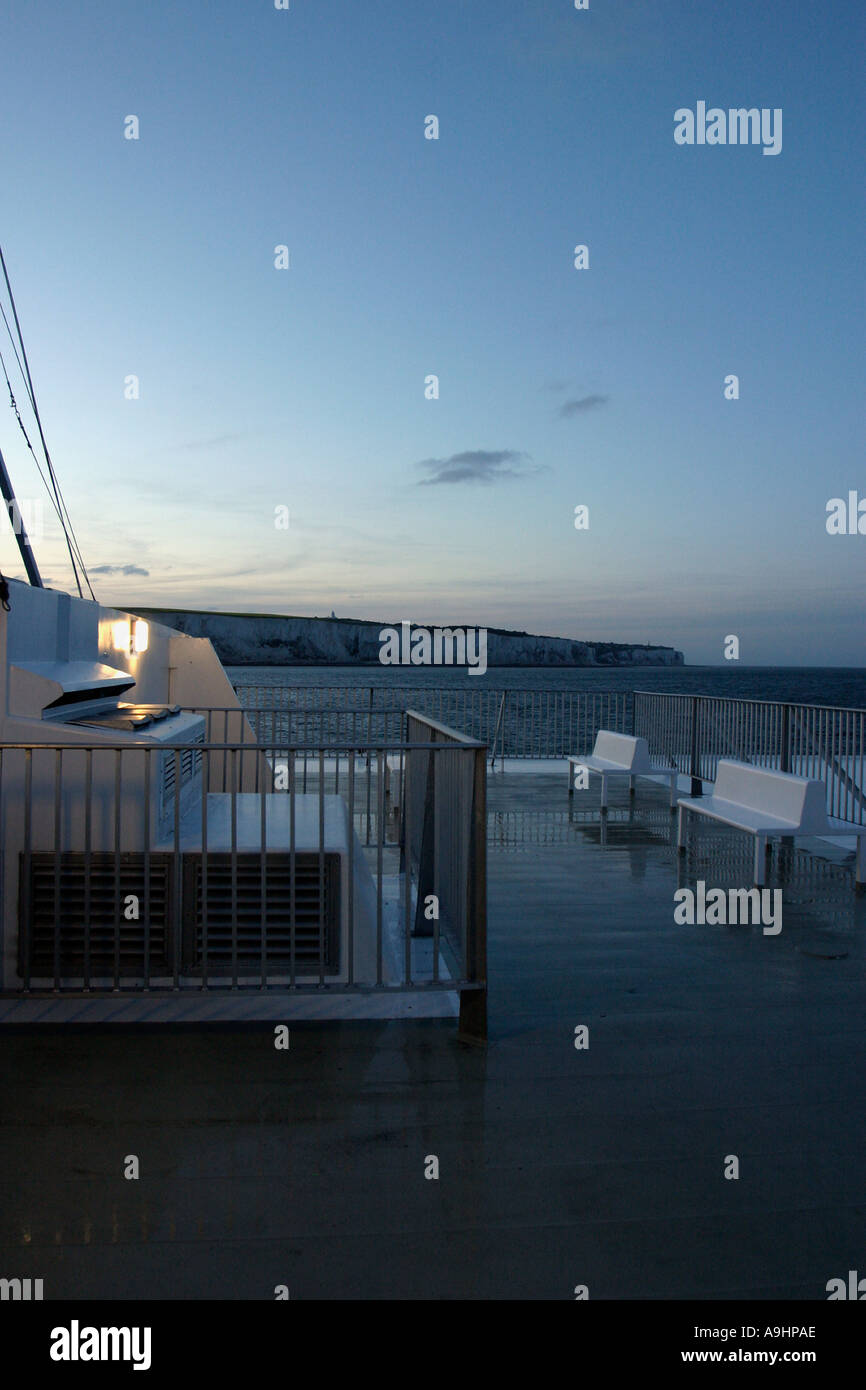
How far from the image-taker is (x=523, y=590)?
59.1m

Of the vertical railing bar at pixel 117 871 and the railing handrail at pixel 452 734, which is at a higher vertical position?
the railing handrail at pixel 452 734

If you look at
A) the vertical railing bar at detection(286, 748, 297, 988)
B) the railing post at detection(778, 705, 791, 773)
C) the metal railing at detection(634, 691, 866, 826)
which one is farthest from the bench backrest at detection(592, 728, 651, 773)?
the vertical railing bar at detection(286, 748, 297, 988)

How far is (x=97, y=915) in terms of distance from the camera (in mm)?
3604

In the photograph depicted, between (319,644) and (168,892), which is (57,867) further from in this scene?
(319,644)

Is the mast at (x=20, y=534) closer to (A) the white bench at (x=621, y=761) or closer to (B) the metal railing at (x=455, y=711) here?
(B) the metal railing at (x=455, y=711)

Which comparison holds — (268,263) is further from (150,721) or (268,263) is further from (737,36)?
(150,721)

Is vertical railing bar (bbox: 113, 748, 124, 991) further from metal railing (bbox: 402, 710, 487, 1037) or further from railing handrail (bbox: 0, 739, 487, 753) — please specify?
metal railing (bbox: 402, 710, 487, 1037)

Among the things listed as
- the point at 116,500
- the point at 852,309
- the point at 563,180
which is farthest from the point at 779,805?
the point at 116,500

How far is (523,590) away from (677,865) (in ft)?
174

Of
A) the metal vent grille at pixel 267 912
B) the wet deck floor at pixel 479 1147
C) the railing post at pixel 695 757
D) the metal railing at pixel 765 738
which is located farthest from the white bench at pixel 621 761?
the metal vent grille at pixel 267 912

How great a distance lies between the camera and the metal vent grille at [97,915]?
357cm

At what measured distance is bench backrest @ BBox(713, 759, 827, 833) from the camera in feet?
19.4

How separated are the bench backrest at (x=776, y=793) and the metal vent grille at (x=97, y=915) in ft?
14.0

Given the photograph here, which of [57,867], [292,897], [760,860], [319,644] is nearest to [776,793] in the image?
[760,860]
